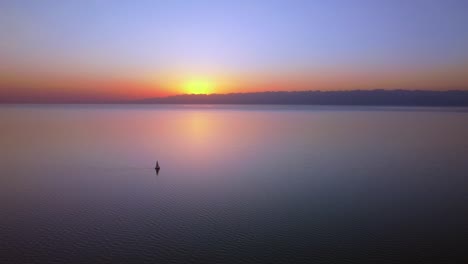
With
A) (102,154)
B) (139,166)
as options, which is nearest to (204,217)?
(139,166)

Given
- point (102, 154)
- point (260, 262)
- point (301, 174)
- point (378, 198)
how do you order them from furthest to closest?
1. point (102, 154)
2. point (301, 174)
3. point (378, 198)
4. point (260, 262)

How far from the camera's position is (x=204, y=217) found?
1762cm

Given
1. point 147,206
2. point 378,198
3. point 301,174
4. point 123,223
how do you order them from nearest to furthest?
point 123,223
point 147,206
point 378,198
point 301,174

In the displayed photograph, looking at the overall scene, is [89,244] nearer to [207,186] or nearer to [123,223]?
[123,223]

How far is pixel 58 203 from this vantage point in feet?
64.7

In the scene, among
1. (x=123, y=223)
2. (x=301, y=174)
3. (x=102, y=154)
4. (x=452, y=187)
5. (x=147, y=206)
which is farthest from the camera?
(x=102, y=154)

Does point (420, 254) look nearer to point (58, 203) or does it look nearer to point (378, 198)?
point (378, 198)

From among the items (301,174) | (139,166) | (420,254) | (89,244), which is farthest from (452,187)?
(139,166)

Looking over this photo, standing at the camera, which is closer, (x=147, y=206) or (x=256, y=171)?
(x=147, y=206)

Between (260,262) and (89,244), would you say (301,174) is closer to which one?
(260,262)

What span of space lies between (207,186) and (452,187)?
17.1 m

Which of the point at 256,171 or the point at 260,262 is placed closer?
the point at 260,262

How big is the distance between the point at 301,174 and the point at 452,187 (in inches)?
413

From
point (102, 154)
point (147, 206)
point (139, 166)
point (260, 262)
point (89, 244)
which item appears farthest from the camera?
point (102, 154)
